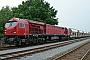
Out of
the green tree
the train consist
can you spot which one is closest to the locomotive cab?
the train consist

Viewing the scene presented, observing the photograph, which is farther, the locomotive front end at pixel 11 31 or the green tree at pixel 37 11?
the green tree at pixel 37 11

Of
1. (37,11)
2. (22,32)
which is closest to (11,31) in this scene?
(22,32)

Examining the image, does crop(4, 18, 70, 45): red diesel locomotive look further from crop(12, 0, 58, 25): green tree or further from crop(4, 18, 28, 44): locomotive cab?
crop(12, 0, 58, 25): green tree

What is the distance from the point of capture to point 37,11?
56.3 metres

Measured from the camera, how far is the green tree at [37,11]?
56.0 m

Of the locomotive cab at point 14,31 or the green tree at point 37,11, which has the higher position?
the green tree at point 37,11

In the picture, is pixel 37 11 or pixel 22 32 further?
pixel 37 11

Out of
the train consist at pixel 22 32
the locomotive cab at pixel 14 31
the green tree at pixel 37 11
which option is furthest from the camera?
the green tree at pixel 37 11

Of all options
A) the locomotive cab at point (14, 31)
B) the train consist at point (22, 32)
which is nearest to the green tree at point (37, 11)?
the train consist at point (22, 32)

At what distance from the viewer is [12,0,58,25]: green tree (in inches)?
2205

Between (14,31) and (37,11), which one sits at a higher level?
(37,11)

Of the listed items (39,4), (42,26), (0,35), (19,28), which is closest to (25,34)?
(19,28)

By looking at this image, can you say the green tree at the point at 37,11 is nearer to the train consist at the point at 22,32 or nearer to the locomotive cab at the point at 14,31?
the train consist at the point at 22,32

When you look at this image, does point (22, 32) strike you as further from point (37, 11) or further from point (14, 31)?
point (37, 11)
